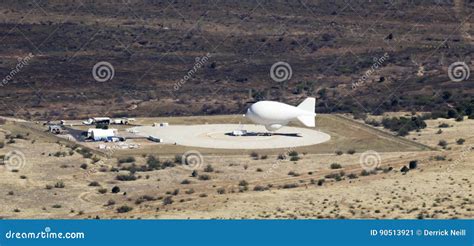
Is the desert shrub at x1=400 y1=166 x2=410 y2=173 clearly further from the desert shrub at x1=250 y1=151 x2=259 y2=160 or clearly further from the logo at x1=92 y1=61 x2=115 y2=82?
the logo at x1=92 y1=61 x2=115 y2=82

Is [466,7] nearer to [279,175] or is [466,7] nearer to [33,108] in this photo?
[33,108]

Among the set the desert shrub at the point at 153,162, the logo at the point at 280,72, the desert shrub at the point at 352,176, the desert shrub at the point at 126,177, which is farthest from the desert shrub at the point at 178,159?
the logo at the point at 280,72

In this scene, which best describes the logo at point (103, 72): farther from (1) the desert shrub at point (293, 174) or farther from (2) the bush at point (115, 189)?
(2) the bush at point (115, 189)

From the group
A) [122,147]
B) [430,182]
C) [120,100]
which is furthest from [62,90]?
[430,182]

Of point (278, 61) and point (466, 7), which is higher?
point (466, 7)

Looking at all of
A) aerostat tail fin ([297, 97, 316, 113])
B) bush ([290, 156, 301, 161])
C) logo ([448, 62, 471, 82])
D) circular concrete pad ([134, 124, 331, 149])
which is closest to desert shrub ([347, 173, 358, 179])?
bush ([290, 156, 301, 161])

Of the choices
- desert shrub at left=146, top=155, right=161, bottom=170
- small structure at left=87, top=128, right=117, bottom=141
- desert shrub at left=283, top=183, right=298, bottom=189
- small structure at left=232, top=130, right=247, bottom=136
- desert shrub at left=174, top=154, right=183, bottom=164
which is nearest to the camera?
desert shrub at left=283, top=183, right=298, bottom=189

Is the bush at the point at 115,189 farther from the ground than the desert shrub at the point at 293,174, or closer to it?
closer to it
